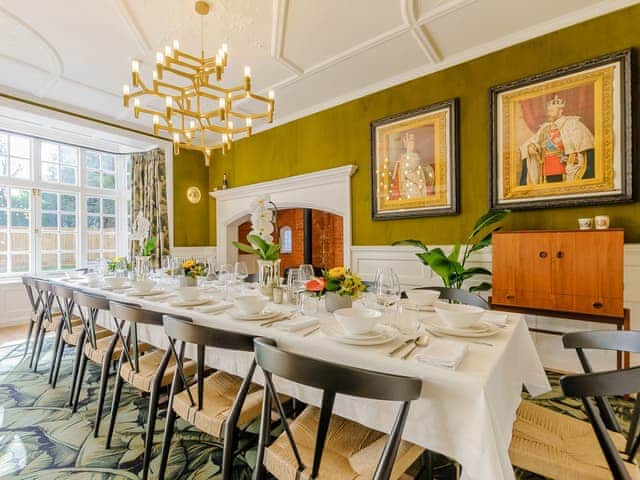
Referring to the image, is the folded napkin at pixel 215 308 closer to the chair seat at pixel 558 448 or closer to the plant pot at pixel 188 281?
the plant pot at pixel 188 281

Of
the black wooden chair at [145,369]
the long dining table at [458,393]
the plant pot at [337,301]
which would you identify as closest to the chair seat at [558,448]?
the long dining table at [458,393]

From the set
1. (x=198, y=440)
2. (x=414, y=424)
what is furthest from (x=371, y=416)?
(x=198, y=440)

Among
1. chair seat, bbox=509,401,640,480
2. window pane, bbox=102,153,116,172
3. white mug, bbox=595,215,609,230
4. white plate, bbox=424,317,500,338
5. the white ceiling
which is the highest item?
the white ceiling

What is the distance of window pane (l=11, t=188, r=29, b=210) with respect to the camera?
4.84 meters

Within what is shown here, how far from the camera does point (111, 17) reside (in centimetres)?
267

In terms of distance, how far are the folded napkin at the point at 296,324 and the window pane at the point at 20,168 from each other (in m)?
5.77

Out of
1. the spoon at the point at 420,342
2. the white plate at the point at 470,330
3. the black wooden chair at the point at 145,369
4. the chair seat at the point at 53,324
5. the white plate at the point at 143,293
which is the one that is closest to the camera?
the spoon at the point at 420,342

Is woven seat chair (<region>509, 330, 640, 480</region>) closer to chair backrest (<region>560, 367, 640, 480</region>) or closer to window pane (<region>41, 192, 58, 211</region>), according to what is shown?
chair backrest (<region>560, 367, 640, 480</region>)

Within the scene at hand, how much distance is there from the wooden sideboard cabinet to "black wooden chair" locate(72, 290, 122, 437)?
112 inches

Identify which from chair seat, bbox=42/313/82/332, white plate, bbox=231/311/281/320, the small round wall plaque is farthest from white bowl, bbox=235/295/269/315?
the small round wall plaque

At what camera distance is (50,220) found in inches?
204

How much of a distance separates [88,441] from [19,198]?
4816 mm

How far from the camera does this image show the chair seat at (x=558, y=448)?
1.00 m

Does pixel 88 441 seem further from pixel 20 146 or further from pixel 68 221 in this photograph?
pixel 20 146
